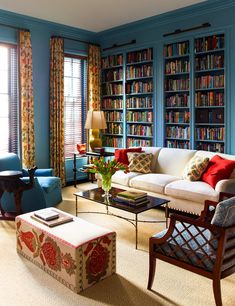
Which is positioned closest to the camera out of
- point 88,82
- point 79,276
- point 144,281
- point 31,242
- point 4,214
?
point 79,276

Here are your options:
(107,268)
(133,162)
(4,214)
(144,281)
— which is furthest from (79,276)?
(133,162)

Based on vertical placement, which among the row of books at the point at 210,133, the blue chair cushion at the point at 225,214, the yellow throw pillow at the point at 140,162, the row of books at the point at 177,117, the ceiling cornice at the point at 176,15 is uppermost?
the ceiling cornice at the point at 176,15

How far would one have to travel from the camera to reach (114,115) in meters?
7.01

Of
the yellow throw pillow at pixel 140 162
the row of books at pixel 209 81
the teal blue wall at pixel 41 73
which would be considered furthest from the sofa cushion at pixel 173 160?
the teal blue wall at pixel 41 73

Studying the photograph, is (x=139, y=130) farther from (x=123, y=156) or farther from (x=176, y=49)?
(x=176, y=49)

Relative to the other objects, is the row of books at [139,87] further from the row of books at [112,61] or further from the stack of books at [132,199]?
the stack of books at [132,199]

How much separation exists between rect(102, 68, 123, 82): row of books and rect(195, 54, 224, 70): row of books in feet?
5.85

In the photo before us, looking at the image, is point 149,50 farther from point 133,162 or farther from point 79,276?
point 79,276

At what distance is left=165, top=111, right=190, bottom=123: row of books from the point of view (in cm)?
576

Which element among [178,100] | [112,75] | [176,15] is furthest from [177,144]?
[176,15]

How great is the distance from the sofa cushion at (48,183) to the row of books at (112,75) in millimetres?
2783

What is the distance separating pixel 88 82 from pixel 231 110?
123 inches

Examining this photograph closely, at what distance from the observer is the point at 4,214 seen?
15.2ft

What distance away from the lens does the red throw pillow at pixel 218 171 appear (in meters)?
4.32
